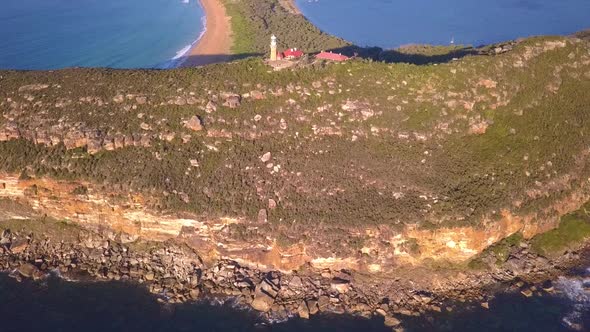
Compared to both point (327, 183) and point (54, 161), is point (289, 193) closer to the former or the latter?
point (327, 183)

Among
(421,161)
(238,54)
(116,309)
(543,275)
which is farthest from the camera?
(238,54)

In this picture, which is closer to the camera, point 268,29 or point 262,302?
point 262,302

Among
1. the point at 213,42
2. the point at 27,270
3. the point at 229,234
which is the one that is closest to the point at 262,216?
the point at 229,234

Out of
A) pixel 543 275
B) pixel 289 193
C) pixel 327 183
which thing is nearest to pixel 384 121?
pixel 327 183

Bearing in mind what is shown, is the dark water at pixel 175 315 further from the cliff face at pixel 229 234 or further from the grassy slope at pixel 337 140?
the grassy slope at pixel 337 140

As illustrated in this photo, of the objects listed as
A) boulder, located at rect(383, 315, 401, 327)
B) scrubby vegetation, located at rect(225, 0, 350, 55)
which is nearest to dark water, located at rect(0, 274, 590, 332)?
boulder, located at rect(383, 315, 401, 327)

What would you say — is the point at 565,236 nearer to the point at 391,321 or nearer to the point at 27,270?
the point at 391,321

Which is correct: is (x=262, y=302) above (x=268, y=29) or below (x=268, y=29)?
below
